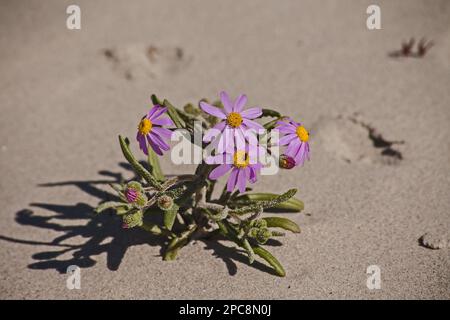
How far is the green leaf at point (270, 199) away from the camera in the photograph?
8.98 ft

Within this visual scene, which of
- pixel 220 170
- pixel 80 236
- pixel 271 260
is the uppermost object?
pixel 220 170

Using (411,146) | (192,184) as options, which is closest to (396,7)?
(411,146)

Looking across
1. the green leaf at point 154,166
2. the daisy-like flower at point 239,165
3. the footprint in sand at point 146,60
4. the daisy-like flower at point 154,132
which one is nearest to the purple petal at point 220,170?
the daisy-like flower at point 239,165

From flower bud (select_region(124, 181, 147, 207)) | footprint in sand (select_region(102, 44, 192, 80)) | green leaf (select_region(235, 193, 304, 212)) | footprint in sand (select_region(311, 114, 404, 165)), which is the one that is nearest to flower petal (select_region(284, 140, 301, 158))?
green leaf (select_region(235, 193, 304, 212))

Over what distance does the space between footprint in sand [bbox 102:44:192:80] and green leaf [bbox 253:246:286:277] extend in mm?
2206

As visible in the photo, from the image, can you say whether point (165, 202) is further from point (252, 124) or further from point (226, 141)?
point (252, 124)

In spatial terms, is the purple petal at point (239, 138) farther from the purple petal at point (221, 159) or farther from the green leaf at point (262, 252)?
the green leaf at point (262, 252)

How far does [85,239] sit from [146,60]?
2024 millimetres

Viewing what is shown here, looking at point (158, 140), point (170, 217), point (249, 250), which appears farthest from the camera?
point (249, 250)

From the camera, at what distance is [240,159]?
2070mm

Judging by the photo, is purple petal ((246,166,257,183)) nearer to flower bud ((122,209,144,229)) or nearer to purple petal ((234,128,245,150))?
purple petal ((234,128,245,150))

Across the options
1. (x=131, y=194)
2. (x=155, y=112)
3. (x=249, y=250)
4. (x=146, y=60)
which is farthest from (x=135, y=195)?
(x=146, y=60)

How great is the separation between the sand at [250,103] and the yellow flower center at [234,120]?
35.6 inches

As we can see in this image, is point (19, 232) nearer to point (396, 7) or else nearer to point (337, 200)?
point (337, 200)
